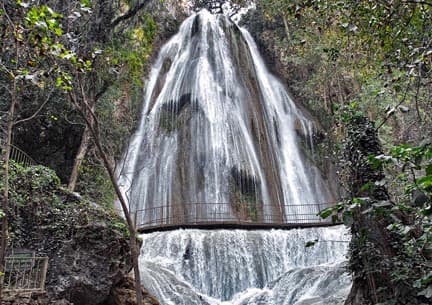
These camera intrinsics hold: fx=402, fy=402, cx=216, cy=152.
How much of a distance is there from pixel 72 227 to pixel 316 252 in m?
7.08

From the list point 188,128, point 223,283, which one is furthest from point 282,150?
point 223,283

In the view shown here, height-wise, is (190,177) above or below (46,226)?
above

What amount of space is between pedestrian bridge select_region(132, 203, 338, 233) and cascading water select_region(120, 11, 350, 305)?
44 millimetres

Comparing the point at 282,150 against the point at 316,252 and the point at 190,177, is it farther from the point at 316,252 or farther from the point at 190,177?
the point at 316,252

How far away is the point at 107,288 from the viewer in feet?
23.7

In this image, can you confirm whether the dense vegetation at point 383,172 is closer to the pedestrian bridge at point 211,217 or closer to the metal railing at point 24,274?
the metal railing at point 24,274

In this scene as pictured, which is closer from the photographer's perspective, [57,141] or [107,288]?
[107,288]

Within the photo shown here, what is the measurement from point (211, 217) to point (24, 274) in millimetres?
8169

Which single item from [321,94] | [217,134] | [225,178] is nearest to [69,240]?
[225,178]

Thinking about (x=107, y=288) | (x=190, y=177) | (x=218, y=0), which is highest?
(x=218, y=0)

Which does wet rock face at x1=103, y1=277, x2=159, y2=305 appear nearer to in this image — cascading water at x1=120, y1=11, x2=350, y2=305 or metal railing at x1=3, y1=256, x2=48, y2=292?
cascading water at x1=120, y1=11, x2=350, y2=305

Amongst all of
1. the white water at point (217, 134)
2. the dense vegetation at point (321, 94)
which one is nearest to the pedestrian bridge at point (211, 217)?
the white water at point (217, 134)

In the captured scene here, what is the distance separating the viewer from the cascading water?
32.6 feet

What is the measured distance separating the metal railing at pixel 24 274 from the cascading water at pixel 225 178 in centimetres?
198
